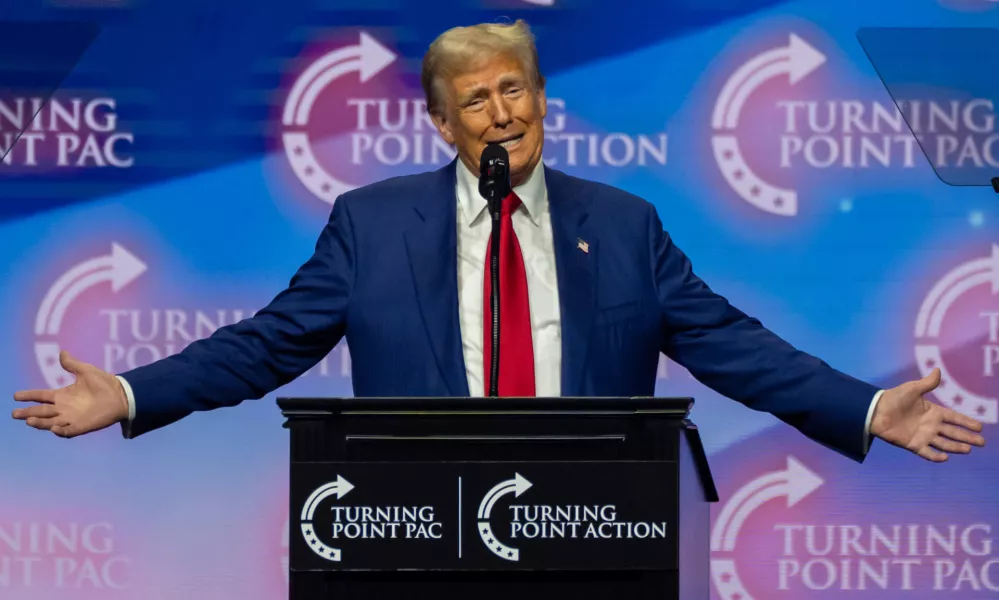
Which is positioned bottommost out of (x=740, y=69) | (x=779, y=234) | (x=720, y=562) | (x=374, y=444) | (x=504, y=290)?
(x=720, y=562)

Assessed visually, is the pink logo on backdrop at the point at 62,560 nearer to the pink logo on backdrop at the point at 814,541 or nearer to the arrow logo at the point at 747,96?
the pink logo on backdrop at the point at 814,541

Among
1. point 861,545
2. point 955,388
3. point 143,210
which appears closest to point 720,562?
point 861,545

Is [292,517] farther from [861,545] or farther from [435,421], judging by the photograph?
[861,545]

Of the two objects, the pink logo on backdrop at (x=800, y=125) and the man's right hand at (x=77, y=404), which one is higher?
the pink logo on backdrop at (x=800, y=125)

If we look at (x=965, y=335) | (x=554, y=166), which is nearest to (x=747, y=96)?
(x=554, y=166)

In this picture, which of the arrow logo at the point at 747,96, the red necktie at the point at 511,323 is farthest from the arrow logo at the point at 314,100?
the red necktie at the point at 511,323

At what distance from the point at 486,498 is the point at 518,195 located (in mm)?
949

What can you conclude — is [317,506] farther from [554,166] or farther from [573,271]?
[554,166]

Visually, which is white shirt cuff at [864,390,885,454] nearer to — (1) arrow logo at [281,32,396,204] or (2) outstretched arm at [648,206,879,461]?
(2) outstretched arm at [648,206,879,461]

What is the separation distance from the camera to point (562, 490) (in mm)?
2127

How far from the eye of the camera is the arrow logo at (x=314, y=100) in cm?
405

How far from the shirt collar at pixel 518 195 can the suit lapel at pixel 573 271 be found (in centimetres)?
2

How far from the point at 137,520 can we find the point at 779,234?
1910 mm

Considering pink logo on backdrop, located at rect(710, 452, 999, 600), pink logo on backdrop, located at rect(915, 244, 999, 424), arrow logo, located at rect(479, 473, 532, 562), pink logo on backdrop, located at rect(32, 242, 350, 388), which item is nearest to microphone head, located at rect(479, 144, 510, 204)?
arrow logo, located at rect(479, 473, 532, 562)
